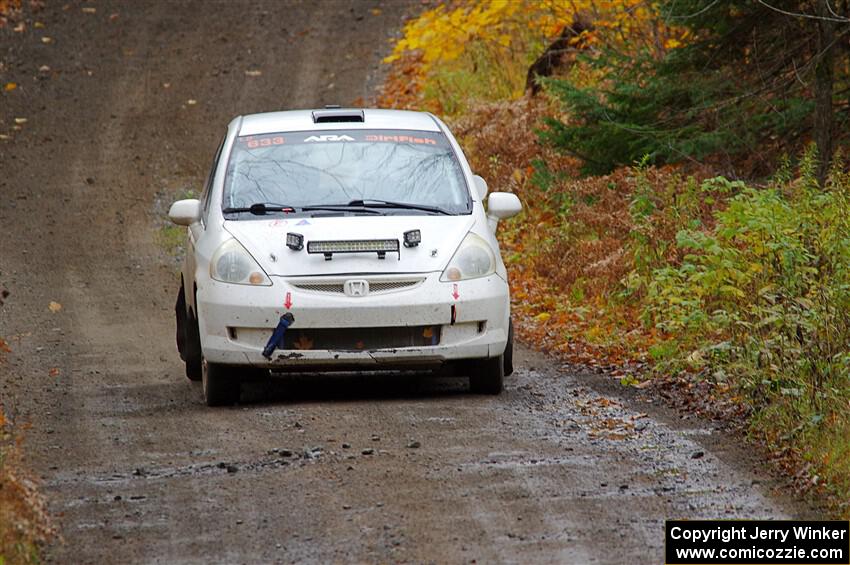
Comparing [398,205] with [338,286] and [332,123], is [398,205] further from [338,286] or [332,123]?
[332,123]

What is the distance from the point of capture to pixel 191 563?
564 centimetres

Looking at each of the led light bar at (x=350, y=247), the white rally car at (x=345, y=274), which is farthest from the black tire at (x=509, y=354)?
the led light bar at (x=350, y=247)

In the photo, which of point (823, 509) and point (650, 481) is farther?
point (650, 481)

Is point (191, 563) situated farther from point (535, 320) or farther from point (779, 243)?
point (535, 320)

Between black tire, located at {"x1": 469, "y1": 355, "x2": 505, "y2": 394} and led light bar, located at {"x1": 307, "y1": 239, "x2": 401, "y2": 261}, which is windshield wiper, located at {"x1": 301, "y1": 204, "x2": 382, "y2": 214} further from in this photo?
black tire, located at {"x1": 469, "y1": 355, "x2": 505, "y2": 394}

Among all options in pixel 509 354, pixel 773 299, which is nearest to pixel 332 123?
pixel 509 354

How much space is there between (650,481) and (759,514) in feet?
2.36

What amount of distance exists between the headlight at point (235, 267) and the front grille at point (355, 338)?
0.38 meters

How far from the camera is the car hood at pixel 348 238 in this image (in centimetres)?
878

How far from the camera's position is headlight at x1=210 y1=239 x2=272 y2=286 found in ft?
28.9

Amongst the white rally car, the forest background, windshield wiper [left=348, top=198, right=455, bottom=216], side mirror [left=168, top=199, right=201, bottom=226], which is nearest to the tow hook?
the white rally car

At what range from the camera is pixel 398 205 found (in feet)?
30.9

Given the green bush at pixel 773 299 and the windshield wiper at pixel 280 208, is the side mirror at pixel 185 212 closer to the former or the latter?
the windshield wiper at pixel 280 208

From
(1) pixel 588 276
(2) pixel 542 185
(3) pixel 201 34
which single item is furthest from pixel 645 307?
(3) pixel 201 34
